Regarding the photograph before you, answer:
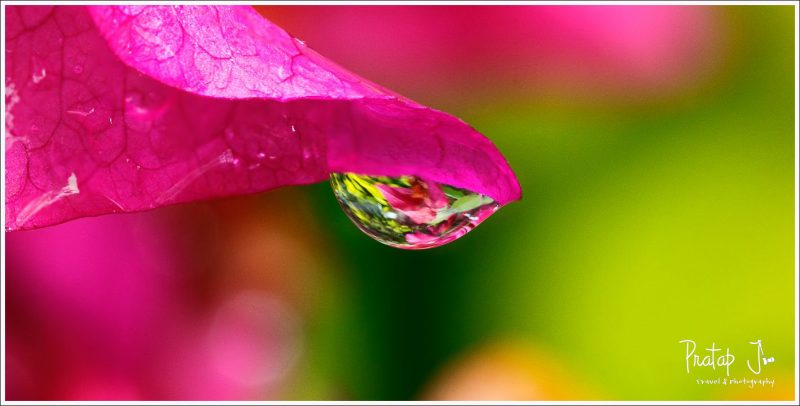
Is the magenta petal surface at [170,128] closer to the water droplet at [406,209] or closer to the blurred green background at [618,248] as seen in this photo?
the water droplet at [406,209]

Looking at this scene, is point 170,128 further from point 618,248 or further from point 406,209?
point 618,248

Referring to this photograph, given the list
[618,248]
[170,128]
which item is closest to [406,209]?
[170,128]

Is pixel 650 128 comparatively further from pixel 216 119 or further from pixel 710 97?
pixel 216 119

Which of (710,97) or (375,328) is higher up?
(710,97)

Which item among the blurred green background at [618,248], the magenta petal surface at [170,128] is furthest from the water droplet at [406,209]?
the blurred green background at [618,248]

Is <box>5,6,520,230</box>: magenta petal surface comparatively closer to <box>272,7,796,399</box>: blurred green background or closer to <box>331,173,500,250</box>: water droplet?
<box>331,173,500,250</box>: water droplet

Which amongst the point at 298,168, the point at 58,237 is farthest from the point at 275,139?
the point at 58,237

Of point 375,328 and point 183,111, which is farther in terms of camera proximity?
point 375,328

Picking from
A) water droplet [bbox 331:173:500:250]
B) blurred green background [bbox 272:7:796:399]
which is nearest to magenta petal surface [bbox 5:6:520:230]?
water droplet [bbox 331:173:500:250]
